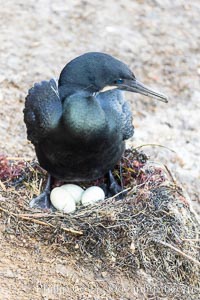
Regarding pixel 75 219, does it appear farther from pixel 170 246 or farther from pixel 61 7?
pixel 61 7

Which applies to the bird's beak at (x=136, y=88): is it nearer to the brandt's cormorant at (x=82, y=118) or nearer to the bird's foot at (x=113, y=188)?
the brandt's cormorant at (x=82, y=118)

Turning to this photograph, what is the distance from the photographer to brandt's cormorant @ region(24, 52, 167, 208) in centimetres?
422

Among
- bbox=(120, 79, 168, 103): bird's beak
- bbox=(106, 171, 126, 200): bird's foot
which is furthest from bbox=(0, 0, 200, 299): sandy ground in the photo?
bbox=(120, 79, 168, 103): bird's beak

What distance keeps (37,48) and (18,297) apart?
142 inches

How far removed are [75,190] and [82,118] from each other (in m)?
0.64

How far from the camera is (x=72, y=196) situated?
15.1ft

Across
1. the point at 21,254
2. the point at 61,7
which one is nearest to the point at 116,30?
the point at 61,7

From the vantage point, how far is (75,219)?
4348 mm

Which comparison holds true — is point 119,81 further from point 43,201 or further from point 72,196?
point 43,201

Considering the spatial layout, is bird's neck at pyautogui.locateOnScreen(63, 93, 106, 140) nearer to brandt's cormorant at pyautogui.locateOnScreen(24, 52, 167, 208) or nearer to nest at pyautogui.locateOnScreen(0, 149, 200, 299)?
brandt's cormorant at pyautogui.locateOnScreen(24, 52, 167, 208)

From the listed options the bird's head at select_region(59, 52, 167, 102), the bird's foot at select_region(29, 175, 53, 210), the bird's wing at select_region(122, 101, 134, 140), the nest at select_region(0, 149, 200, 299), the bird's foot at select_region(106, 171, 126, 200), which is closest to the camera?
the bird's head at select_region(59, 52, 167, 102)

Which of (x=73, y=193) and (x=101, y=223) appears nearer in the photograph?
(x=101, y=223)

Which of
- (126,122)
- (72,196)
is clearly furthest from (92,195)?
(126,122)

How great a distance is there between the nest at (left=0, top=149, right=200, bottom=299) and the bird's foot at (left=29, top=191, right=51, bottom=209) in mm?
47
